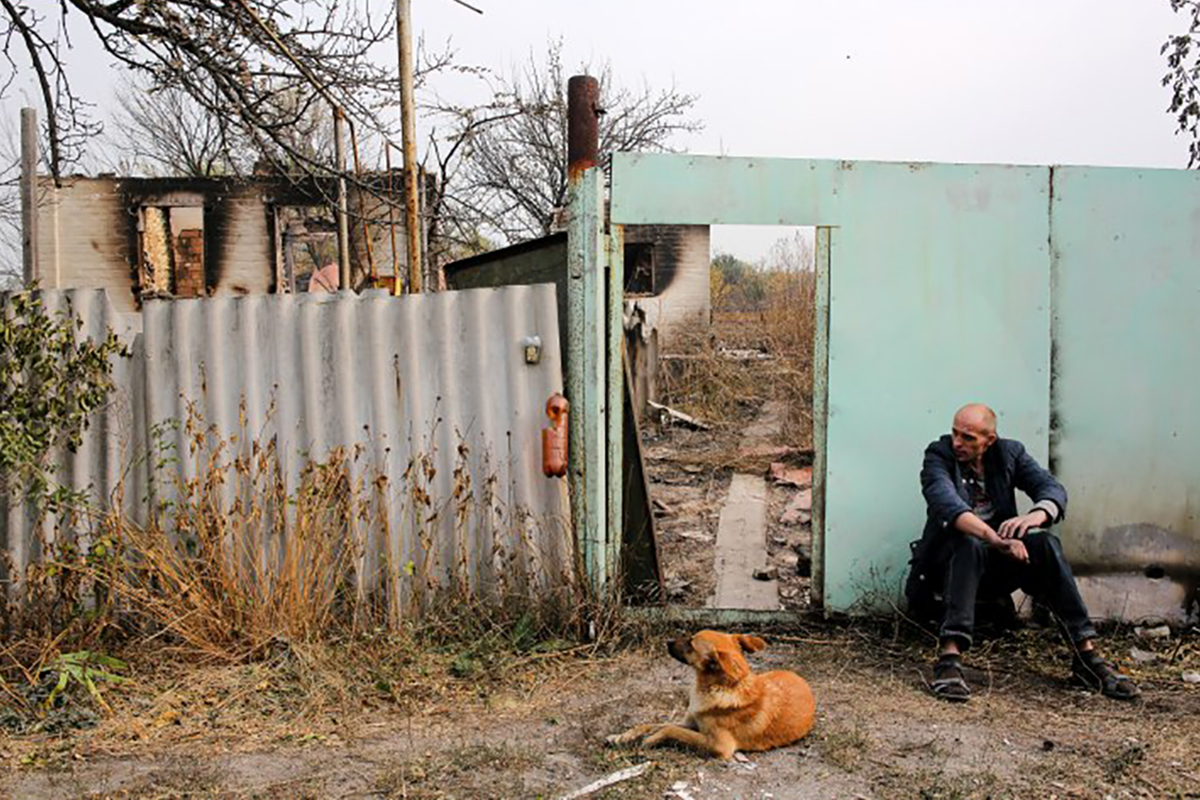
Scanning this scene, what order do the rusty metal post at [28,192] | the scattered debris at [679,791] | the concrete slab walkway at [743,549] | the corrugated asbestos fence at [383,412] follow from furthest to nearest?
the rusty metal post at [28,192] < the concrete slab walkway at [743,549] < the corrugated asbestos fence at [383,412] < the scattered debris at [679,791]

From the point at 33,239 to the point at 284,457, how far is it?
8.84 m

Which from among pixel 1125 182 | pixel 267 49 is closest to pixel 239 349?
pixel 267 49

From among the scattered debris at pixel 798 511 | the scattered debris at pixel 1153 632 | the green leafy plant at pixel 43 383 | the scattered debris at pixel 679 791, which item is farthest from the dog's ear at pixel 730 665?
the scattered debris at pixel 798 511

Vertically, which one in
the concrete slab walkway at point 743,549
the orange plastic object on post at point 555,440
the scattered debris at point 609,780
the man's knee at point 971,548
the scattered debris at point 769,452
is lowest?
the concrete slab walkway at point 743,549

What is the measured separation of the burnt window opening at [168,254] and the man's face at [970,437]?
1736 cm

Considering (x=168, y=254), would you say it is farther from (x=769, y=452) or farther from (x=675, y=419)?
(x=769, y=452)

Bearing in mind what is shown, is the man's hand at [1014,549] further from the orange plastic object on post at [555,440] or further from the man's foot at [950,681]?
the orange plastic object on post at [555,440]

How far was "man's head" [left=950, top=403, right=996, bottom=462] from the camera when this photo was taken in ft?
16.5

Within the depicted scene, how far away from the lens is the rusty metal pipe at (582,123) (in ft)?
18.2

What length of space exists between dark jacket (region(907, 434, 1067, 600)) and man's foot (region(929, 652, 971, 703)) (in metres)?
0.45

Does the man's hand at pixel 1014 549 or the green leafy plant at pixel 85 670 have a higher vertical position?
the man's hand at pixel 1014 549

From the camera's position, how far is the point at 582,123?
5.68 metres

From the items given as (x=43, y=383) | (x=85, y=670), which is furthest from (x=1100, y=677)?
(x=43, y=383)

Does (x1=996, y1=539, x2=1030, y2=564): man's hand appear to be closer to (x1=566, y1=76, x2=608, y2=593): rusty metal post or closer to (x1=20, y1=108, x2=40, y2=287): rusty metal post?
(x1=566, y1=76, x2=608, y2=593): rusty metal post
